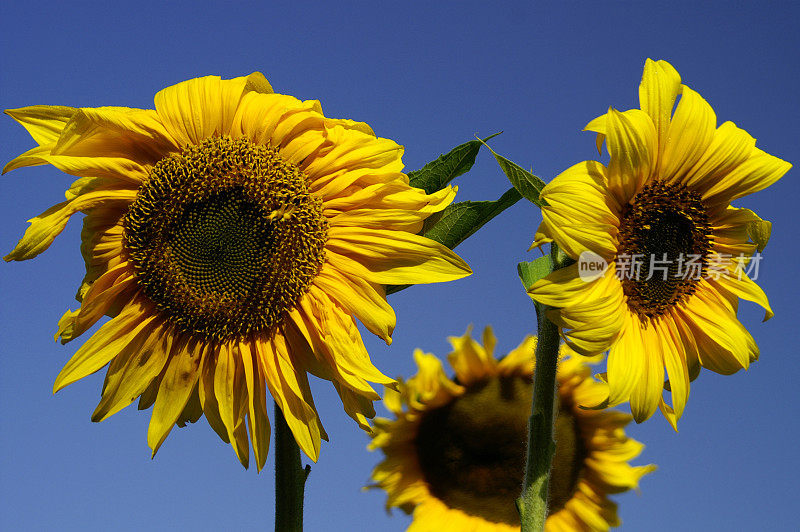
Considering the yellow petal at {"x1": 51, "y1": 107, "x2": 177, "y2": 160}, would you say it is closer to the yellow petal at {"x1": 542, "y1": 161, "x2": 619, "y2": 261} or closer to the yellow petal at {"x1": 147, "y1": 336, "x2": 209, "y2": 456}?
the yellow petal at {"x1": 147, "y1": 336, "x2": 209, "y2": 456}

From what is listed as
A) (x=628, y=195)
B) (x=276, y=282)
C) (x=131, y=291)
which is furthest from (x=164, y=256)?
(x=628, y=195)

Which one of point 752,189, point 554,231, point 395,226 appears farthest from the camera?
point 752,189

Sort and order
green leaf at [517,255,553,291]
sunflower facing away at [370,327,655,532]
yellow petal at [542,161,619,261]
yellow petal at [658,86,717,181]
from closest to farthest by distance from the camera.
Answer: yellow petal at [542,161,619,261] < yellow petal at [658,86,717,181] < green leaf at [517,255,553,291] < sunflower facing away at [370,327,655,532]

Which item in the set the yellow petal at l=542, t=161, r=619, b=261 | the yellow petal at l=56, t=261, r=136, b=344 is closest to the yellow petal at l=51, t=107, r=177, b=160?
the yellow petal at l=56, t=261, r=136, b=344

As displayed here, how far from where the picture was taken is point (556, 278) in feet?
8.49

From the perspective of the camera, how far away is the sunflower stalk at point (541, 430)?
2.71 m

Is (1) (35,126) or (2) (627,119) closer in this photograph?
(2) (627,119)

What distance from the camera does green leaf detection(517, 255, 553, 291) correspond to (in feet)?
9.87

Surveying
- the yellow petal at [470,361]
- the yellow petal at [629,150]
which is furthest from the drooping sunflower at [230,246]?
the yellow petal at [470,361]

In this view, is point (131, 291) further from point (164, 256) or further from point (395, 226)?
point (395, 226)

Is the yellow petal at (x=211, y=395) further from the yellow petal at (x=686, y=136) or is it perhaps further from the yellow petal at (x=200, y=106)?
the yellow petal at (x=686, y=136)

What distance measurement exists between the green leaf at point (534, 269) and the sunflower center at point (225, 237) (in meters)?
0.70

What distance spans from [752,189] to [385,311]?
1.25 m

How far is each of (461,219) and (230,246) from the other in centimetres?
72
